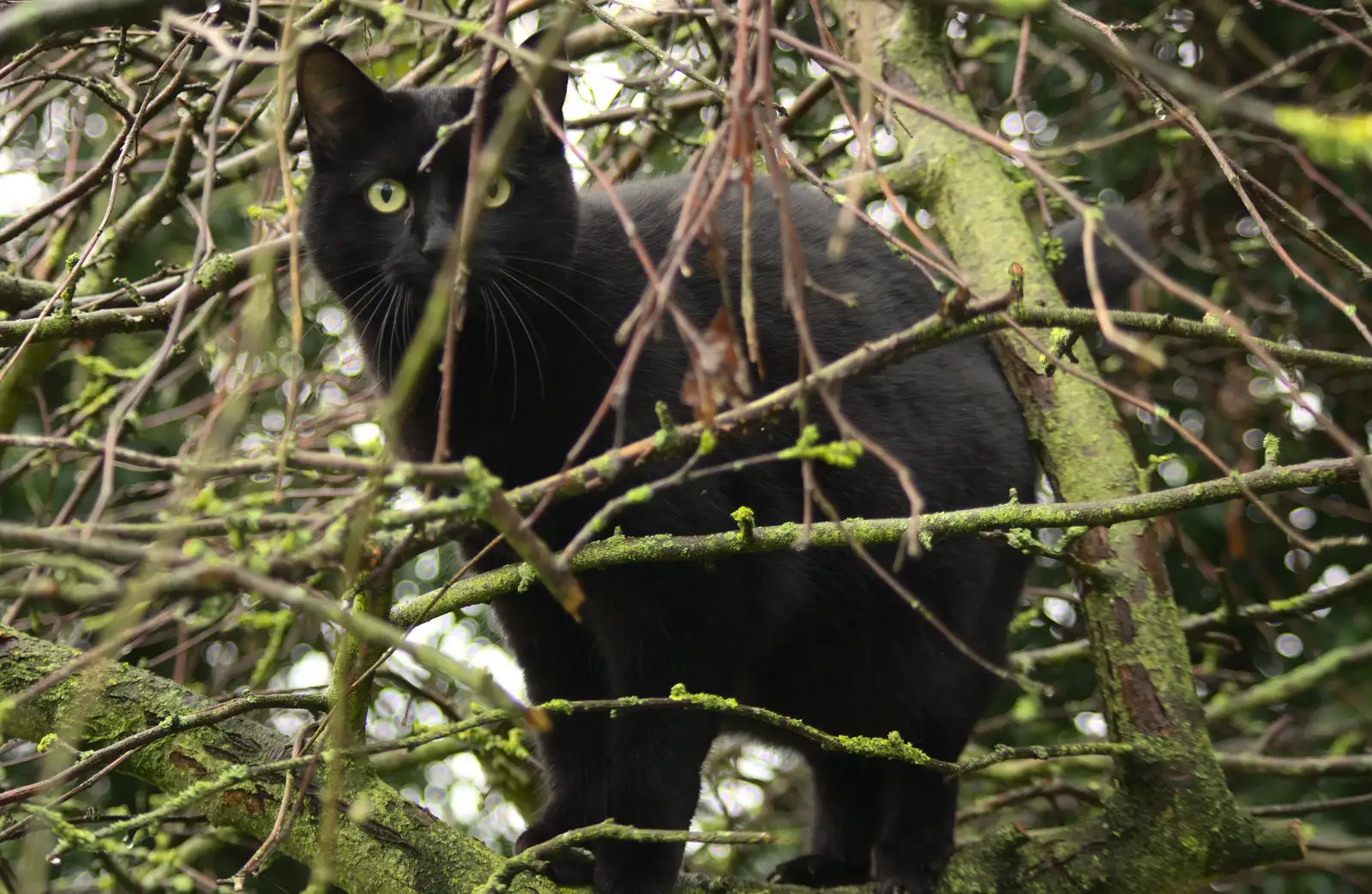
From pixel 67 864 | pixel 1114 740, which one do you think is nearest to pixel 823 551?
pixel 1114 740

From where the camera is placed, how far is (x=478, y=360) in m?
2.42

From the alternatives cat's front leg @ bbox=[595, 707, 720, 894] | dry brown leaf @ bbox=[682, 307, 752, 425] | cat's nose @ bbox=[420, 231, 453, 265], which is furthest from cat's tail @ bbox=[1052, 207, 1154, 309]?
dry brown leaf @ bbox=[682, 307, 752, 425]

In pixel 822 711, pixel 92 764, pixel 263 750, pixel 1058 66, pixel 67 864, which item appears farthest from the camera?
pixel 1058 66

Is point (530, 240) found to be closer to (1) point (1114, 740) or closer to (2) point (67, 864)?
(1) point (1114, 740)

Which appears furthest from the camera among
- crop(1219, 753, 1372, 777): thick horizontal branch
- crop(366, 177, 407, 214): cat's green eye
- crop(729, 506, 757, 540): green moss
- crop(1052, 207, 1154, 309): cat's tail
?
crop(1052, 207, 1154, 309): cat's tail

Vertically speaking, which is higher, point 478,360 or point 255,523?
point 478,360

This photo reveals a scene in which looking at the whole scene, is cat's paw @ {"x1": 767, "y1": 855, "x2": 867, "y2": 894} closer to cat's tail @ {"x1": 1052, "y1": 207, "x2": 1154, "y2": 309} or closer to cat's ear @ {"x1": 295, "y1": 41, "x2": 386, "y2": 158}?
cat's tail @ {"x1": 1052, "y1": 207, "x2": 1154, "y2": 309}

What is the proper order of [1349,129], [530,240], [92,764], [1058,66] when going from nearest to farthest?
[1349,129], [92,764], [530,240], [1058,66]

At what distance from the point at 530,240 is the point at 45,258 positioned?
129cm

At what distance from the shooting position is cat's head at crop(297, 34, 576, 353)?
2281 millimetres

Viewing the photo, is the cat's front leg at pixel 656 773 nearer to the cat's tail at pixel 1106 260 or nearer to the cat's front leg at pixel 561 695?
the cat's front leg at pixel 561 695

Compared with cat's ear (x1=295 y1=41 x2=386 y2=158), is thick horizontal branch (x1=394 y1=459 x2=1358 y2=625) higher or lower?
lower

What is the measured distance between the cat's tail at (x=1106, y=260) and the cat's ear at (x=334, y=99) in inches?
66.4

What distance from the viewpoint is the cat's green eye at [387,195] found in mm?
2367
